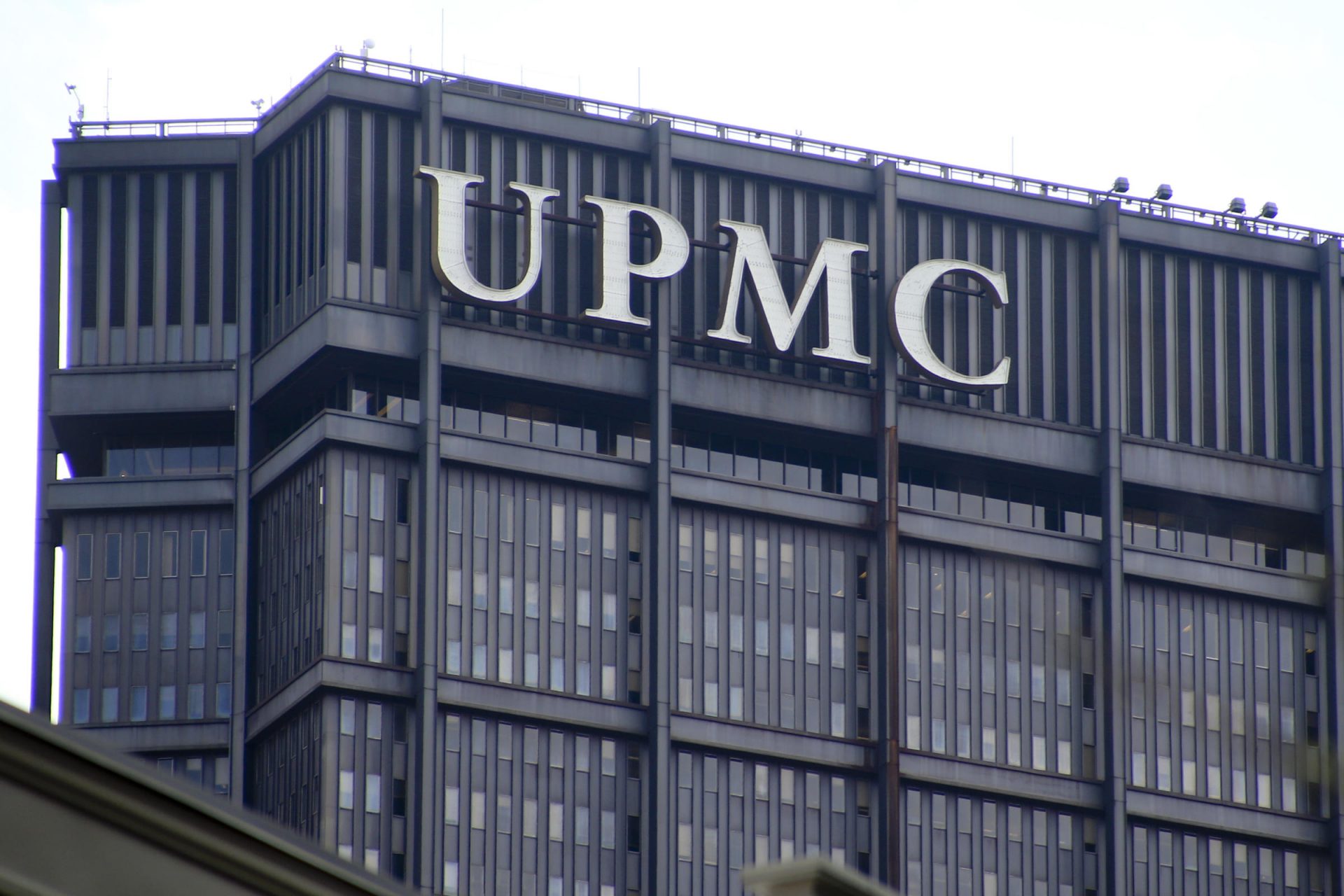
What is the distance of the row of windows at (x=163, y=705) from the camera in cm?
10456

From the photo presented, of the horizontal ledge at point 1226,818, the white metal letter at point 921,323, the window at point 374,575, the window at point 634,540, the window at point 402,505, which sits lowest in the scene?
the horizontal ledge at point 1226,818

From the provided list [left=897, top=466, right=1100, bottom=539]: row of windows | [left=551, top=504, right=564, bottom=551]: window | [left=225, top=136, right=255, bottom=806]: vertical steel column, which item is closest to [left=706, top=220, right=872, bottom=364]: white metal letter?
[left=897, top=466, right=1100, bottom=539]: row of windows

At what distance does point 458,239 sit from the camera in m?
104

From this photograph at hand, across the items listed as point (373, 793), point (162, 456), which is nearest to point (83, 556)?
point (162, 456)

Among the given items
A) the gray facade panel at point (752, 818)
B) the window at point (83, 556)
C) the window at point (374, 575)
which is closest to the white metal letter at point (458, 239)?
the window at point (374, 575)

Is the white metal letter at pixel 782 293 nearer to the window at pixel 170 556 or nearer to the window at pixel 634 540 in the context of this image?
the window at pixel 634 540

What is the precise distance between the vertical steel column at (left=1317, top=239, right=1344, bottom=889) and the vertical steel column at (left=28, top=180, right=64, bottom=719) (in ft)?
163

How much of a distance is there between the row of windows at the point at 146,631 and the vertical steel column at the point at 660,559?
15.9m

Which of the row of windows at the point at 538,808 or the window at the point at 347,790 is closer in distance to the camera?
the window at the point at 347,790

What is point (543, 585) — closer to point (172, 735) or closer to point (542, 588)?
point (542, 588)

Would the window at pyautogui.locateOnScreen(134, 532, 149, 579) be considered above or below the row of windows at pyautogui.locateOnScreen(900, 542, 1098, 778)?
above

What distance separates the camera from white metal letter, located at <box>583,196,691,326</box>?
106m

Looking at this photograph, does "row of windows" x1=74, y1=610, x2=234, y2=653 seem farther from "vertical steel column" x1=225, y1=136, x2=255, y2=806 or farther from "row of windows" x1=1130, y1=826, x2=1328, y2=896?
"row of windows" x1=1130, y1=826, x2=1328, y2=896

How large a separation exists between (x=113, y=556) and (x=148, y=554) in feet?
4.28
